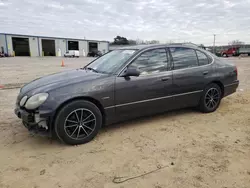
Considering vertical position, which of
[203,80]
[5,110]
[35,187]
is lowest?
[35,187]

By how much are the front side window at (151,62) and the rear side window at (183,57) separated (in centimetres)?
25

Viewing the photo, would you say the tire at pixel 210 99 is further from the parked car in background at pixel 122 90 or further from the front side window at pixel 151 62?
the front side window at pixel 151 62

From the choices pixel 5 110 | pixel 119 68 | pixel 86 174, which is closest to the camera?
pixel 86 174

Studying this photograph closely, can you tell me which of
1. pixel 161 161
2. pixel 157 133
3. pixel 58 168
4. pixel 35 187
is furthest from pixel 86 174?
pixel 157 133

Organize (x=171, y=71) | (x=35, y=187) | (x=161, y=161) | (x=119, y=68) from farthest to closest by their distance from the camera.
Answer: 1. (x=171, y=71)
2. (x=119, y=68)
3. (x=161, y=161)
4. (x=35, y=187)

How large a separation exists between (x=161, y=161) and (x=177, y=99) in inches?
68.3

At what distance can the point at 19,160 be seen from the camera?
286 cm

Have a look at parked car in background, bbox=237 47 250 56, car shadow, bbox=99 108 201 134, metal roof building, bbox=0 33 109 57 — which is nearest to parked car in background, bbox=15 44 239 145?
car shadow, bbox=99 108 201 134

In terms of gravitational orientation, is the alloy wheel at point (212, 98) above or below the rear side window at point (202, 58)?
below

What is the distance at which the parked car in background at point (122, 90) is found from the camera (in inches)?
123

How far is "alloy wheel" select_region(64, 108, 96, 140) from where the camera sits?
3209 millimetres

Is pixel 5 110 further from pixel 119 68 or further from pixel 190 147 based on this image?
pixel 190 147

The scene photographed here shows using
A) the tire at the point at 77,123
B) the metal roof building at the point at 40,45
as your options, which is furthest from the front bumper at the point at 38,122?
the metal roof building at the point at 40,45

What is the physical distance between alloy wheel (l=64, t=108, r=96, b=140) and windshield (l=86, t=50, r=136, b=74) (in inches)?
35.1
